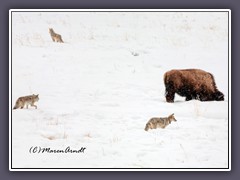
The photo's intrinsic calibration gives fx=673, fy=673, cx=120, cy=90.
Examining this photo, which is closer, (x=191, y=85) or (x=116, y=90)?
(x=116, y=90)

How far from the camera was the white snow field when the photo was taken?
9.66 m

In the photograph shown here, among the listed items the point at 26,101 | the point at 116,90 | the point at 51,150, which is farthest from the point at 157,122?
the point at 26,101

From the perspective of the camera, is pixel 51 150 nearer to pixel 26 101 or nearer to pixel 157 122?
pixel 26 101

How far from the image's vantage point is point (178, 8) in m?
9.86

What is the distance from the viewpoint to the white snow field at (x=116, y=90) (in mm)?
9664

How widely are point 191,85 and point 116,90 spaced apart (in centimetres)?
121

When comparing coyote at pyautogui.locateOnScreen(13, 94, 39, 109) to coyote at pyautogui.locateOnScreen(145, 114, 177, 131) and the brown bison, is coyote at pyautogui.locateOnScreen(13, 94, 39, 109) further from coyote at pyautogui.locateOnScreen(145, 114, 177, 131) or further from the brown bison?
the brown bison

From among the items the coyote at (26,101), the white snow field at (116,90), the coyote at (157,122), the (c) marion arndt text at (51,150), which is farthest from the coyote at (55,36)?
the coyote at (157,122)

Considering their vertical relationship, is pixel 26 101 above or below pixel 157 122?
above

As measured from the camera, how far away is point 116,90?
32.3ft

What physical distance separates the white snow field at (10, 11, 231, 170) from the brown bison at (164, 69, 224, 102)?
0.09m

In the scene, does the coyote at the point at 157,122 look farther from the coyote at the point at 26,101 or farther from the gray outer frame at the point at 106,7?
the coyote at the point at 26,101

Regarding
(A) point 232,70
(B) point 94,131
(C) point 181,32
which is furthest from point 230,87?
(B) point 94,131

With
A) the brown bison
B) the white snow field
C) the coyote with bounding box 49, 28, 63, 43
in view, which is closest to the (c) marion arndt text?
the white snow field
